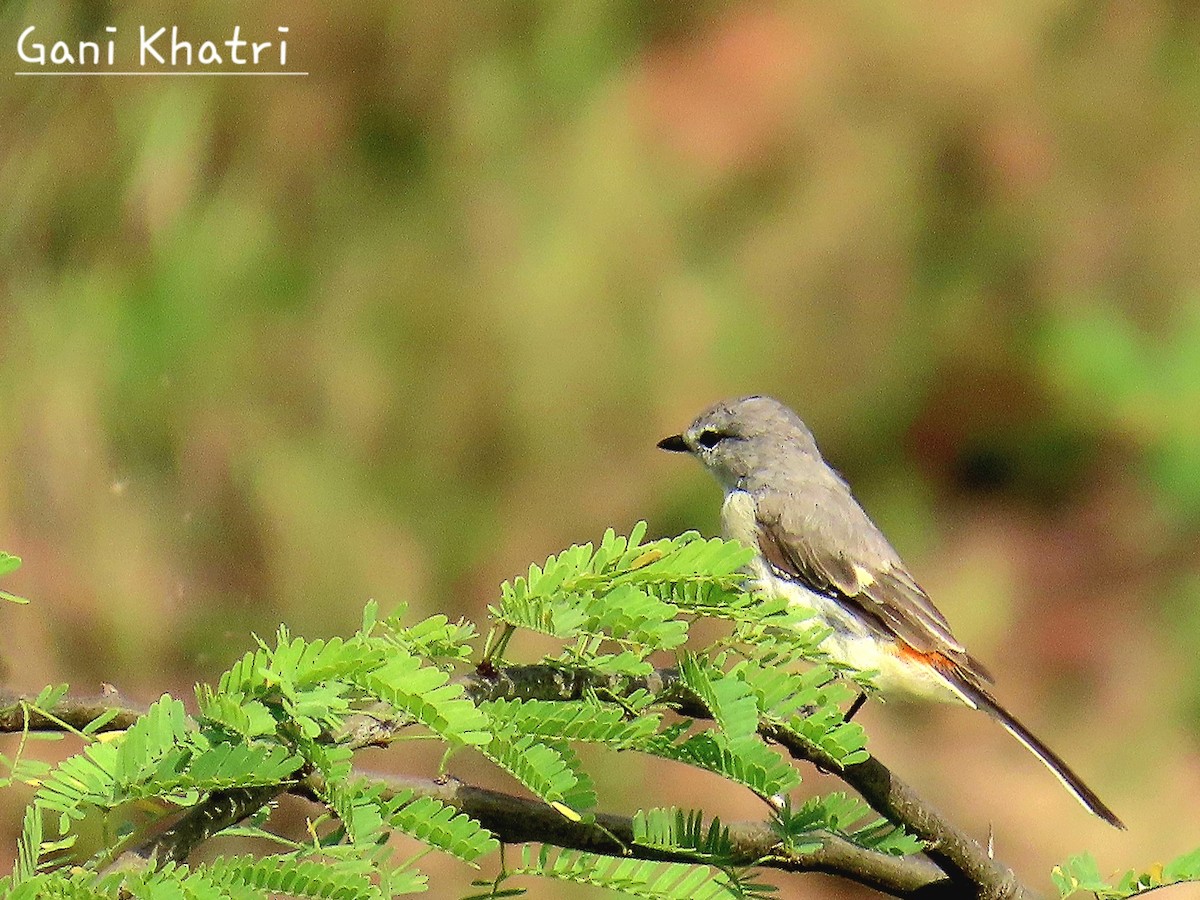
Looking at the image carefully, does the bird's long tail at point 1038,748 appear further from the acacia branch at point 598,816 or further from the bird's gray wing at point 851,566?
the acacia branch at point 598,816

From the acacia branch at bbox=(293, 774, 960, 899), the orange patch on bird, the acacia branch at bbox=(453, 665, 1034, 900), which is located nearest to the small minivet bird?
the orange patch on bird

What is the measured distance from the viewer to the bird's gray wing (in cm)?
337

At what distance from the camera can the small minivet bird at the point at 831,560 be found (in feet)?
10.7

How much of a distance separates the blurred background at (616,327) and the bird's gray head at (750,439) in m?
0.97

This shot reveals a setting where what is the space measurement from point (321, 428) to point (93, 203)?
998mm

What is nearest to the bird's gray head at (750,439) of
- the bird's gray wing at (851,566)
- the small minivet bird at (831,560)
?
the small minivet bird at (831,560)

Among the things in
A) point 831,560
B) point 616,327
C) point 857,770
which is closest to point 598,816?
point 857,770

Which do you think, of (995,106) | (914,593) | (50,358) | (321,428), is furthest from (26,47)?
(995,106)

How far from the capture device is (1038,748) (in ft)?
9.71

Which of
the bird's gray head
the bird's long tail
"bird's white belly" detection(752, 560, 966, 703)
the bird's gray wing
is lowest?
the bird's long tail

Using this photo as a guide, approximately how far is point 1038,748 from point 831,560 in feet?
2.66

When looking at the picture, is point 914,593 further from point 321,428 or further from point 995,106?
point 995,106

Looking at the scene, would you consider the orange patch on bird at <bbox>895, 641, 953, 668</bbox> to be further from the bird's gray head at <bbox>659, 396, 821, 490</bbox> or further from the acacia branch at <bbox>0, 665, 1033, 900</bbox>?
the acacia branch at <bbox>0, 665, 1033, 900</bbox>

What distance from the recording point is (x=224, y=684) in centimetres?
126
